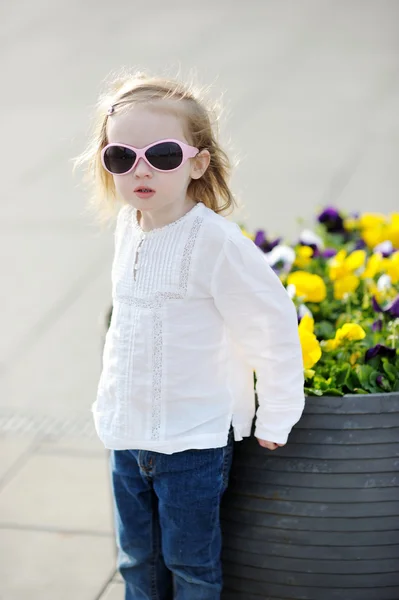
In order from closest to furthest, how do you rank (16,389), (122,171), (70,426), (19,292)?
(122,171) → (70,426) → (16,389) → (19,292)

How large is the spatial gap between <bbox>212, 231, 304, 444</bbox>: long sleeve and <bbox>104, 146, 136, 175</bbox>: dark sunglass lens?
0.29 metres

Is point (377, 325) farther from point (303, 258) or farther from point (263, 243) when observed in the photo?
point (263, 243)

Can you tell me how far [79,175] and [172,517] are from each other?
5704 mm

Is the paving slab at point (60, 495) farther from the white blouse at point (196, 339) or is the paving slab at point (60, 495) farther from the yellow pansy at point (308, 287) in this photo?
the white blouse at point (196, 339)

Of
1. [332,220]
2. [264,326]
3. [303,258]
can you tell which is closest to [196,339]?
[264,326]

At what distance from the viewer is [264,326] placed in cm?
223

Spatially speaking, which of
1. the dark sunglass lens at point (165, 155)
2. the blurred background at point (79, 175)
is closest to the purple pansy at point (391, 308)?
the blurred background at point (79, 175)

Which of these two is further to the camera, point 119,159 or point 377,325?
point 377,325

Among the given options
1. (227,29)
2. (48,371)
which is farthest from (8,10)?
(48,371)

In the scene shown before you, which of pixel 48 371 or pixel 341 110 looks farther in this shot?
pixel 341 110

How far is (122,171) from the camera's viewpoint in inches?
86.4

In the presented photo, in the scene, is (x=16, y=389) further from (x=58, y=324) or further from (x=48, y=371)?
(x=58, y=324)

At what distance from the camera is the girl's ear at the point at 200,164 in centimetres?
229

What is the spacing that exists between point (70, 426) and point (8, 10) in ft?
38.8
